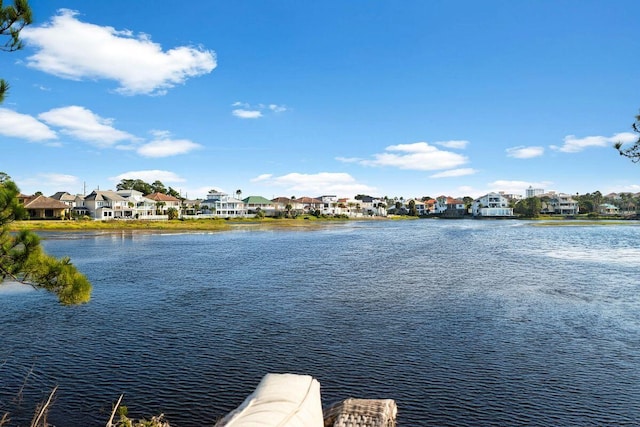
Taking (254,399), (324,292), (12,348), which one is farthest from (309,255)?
(254,399)

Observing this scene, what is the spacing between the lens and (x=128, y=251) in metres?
43.5

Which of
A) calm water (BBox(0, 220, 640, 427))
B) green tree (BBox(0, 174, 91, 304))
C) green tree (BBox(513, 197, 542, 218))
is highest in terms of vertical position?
green tree (BBox(513, 197, 542, 218))

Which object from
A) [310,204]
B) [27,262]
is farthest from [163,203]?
[27,262]

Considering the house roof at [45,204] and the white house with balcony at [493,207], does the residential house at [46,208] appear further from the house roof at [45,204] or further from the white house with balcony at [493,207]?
the white house with balcony at [493,207]

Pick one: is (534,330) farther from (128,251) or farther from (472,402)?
(128,251)

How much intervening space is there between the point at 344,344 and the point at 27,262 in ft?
32.3

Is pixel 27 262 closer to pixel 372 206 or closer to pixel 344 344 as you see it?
pixel 344 344

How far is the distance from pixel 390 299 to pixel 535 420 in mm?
12188

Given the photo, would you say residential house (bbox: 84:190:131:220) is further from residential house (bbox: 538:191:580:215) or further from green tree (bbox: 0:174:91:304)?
residential house (bbox: 538:191:580:215)

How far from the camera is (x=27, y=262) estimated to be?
7668 millimetres

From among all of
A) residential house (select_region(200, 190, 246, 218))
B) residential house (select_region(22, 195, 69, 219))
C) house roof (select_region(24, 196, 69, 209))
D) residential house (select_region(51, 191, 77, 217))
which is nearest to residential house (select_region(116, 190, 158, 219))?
residential house (select_region(51, 191, 77, 217))

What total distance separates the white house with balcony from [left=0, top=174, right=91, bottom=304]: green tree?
14161 cm

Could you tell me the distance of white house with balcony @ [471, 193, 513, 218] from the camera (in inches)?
5448

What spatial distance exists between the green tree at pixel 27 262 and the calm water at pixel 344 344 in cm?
342
